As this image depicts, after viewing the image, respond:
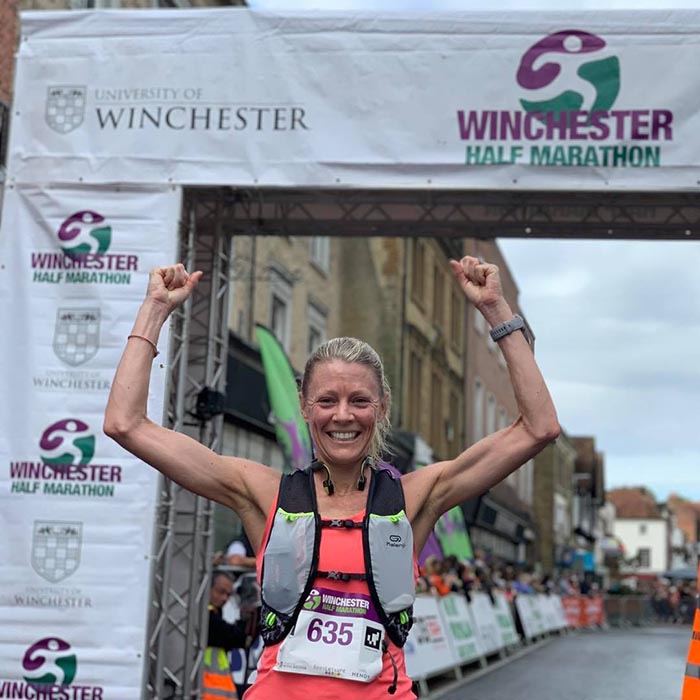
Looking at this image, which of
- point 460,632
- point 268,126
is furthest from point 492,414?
point 268,126

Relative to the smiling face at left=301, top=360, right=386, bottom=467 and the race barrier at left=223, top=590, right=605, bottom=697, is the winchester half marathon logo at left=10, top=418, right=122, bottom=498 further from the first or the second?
the smiling face at left=301, top=360, right=386, bottom=467

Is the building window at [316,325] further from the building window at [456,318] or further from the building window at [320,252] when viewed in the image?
Answer: the building window at [456,318]

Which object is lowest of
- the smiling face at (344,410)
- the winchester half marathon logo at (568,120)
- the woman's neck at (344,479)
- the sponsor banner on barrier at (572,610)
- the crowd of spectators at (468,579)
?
the sponsor banner on barrier at (572,610)

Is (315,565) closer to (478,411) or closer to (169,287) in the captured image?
(169,287)

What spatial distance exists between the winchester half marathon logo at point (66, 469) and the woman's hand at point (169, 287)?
484 cm

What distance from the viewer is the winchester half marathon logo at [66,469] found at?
795 centimetres

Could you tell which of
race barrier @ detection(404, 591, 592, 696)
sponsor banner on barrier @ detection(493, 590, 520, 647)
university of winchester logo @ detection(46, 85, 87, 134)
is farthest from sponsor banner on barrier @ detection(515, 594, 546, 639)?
university of winchester logo @ detection(46, 85, 87, 134)

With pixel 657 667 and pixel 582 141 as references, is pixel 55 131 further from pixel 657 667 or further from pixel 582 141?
pixel 657 667

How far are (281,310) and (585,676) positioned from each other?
9.00 metres

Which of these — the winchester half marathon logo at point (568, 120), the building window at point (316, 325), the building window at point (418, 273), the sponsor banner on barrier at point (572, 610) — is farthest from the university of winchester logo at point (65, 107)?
the sponsor banner on barrier at point (572, 610)

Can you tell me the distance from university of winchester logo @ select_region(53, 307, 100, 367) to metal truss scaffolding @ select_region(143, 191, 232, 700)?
744mm

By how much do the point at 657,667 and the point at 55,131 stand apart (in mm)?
13845

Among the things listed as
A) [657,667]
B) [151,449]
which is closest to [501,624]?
[657,667]

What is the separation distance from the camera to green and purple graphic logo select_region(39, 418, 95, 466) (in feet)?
26.2
